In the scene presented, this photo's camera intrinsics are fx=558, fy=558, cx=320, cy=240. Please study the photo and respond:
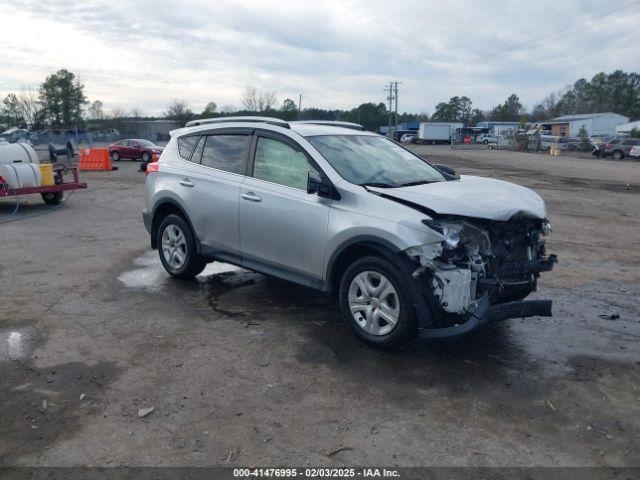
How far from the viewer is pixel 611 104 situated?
389ft

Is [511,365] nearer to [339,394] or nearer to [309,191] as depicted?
[339,394]

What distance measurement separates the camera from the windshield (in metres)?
5.20

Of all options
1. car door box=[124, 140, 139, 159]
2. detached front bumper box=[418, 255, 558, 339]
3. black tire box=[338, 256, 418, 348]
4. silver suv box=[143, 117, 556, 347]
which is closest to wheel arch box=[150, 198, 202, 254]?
silver suv box=[143, 117, 556, 347]

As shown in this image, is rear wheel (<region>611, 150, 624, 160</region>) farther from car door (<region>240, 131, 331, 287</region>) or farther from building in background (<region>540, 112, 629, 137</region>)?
building in background (<region>540, 112, 629, 137</region>)

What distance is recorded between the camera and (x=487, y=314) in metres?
4.32

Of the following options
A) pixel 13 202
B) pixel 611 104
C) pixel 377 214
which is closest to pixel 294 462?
pixel 377 214

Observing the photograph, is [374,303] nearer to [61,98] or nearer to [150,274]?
[150,274]

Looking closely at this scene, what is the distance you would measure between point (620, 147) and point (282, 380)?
46.0 meters

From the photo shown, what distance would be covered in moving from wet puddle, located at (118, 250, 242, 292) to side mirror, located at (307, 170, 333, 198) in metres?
2.59

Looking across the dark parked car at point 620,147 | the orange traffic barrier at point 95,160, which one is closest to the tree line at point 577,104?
the dark parked car at point 620,147

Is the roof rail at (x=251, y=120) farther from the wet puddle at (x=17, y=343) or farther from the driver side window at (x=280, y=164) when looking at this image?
the wet puddle at (x=17, y=343)

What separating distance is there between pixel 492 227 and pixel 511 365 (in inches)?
44.9

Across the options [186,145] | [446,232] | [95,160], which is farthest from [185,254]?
[95,160]

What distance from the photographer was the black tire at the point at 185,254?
6.49 meters
